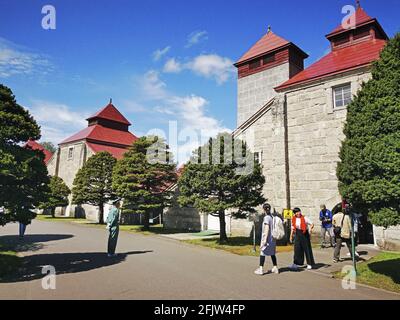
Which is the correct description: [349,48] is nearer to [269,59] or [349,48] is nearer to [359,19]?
[359,19]

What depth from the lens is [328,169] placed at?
1444cm

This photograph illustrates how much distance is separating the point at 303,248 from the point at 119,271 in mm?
5377

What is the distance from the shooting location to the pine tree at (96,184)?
26330 mm

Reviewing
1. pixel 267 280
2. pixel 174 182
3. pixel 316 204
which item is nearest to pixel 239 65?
pixel 174 182

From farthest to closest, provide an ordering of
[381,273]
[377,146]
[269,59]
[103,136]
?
[103,136] < [269,59] < [381,273] < [377,146]

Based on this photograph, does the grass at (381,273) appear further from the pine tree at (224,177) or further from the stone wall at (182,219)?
the stone wall at (182,219)

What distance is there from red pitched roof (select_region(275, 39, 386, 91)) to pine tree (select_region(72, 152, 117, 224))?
17748 millimetres

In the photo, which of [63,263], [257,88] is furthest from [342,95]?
[63,263]

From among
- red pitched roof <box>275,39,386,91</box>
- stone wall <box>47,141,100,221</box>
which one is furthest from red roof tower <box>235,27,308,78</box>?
stone wall <box>47,141,100,221</box>

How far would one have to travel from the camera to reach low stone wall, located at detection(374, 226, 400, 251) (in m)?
11.9

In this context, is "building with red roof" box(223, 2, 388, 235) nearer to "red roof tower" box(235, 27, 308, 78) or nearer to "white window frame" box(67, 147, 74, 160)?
"red roof tower" box(235, 27, 308, 78)

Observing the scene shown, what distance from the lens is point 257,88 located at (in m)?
25.0

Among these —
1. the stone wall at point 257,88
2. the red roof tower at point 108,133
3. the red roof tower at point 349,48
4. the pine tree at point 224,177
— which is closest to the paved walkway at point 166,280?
the pine tree at point 224,177

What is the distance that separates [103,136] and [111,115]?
452 cm
